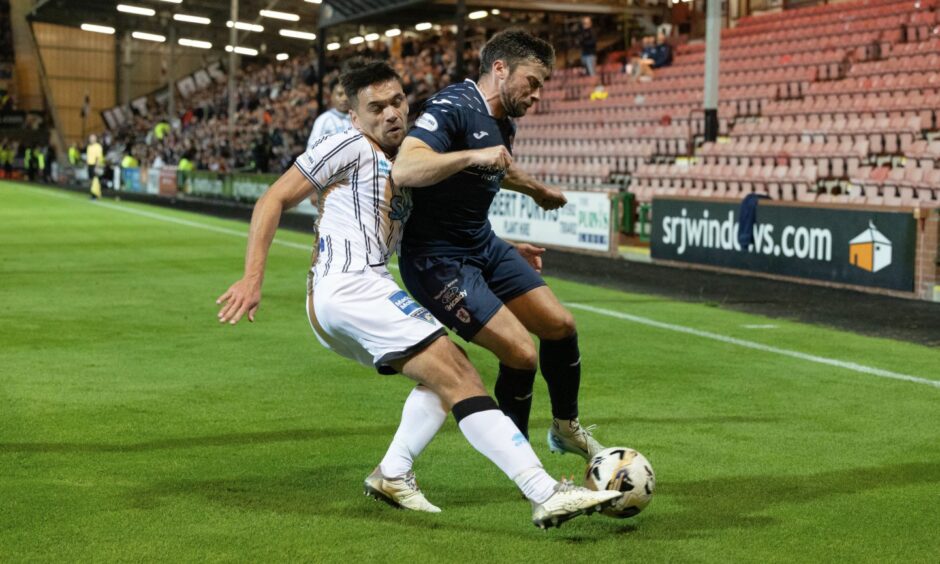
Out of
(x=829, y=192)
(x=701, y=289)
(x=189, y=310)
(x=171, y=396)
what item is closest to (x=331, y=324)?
(x=171, y=396)

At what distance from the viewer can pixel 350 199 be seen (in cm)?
498

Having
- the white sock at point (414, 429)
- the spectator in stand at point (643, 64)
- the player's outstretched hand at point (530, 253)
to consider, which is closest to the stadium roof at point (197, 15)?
the spectator in stand at point (643, 64)

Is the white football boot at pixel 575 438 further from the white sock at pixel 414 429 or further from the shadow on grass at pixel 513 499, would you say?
the white sock at pixel 414 429

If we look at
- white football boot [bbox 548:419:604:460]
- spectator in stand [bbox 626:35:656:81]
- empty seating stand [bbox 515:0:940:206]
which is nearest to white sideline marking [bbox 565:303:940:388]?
white football boot [bbox 548:419:604:460]

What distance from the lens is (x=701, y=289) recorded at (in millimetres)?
15719

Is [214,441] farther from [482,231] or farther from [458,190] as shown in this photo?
[458,190]

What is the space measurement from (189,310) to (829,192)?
12.1 meters

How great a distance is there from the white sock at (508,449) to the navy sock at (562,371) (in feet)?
3.58

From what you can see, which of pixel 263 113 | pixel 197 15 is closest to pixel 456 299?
pixel 263 113

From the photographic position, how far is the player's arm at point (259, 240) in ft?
15.2

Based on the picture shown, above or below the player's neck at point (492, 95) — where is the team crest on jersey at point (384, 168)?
A: below

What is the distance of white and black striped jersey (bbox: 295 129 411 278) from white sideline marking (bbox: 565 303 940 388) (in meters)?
5.17

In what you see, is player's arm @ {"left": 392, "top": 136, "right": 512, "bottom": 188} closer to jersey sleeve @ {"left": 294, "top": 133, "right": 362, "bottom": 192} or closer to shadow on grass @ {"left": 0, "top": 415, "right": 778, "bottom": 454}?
jersey sleeve @ {"left": 294, "top": 133, "right": 362, "bottom": 192}

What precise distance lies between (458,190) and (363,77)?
664 mm
